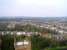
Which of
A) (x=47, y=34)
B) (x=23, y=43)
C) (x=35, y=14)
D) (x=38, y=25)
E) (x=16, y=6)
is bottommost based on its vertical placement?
(x=23, y=43)

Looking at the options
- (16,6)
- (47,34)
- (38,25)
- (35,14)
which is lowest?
(47,34)

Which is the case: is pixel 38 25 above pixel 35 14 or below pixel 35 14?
below

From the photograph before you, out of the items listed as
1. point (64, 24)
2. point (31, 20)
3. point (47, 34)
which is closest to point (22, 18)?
point (31, 20)

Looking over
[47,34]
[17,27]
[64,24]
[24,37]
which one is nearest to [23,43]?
[24,37]

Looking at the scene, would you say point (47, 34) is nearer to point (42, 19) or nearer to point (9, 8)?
point (42, 19)

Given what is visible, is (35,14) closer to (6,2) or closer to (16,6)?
(16,6)

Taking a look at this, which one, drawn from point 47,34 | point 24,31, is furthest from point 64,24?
point 24,31

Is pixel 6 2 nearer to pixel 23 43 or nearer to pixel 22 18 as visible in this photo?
pixel 22 18

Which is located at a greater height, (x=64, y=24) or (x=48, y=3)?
(x=48, y=3)
